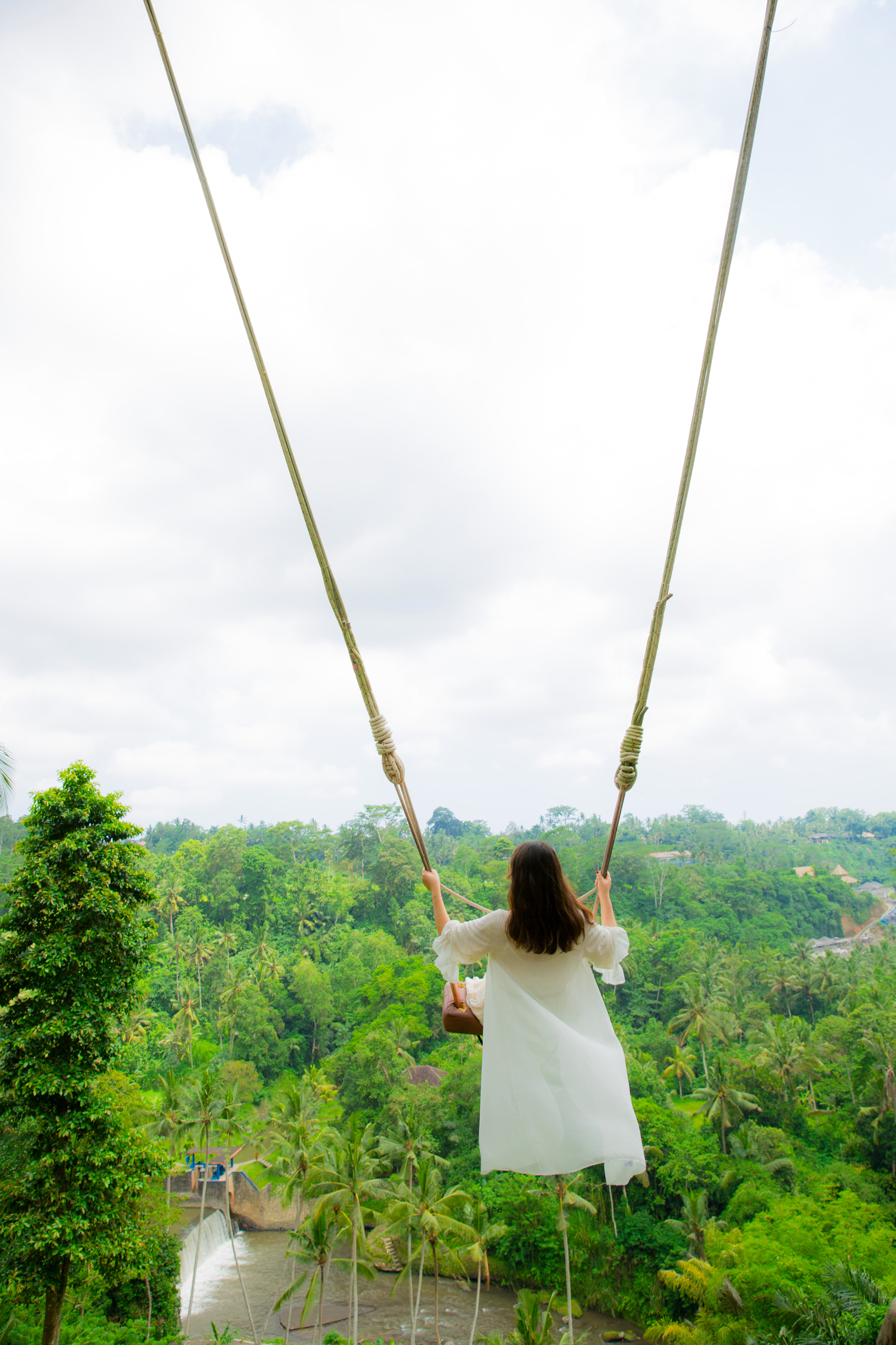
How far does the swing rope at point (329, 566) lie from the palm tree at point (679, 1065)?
2341 centimetres

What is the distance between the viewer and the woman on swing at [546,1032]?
6.15 ft

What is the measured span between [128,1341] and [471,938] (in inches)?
513

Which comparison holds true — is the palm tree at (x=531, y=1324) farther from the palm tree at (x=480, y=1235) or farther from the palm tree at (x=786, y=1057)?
the palm tree at (x=786, y=1057)

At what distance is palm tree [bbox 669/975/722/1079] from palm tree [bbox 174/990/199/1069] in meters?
15.5

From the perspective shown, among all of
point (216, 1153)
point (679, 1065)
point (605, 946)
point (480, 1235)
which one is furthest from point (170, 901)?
point (605, 946)

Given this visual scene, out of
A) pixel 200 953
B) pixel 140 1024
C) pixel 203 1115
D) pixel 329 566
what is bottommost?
pixel 140 1024

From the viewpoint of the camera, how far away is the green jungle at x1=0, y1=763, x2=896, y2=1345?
26.3 ft

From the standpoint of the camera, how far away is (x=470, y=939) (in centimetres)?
196

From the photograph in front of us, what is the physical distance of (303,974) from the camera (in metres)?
29.6

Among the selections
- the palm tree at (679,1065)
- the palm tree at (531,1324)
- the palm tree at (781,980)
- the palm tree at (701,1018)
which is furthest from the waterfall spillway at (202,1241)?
the palm tree at (781,980)

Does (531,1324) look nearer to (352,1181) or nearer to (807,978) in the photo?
(352,1181)

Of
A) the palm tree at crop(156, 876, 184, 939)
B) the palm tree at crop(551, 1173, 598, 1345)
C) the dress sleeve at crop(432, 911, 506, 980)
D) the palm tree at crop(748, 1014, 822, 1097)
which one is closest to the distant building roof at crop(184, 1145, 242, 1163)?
the palm tree at crop(551, 1173, 598, 1345)

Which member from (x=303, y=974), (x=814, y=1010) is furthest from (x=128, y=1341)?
(x=814, y=1010)

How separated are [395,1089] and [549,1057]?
2154cm
